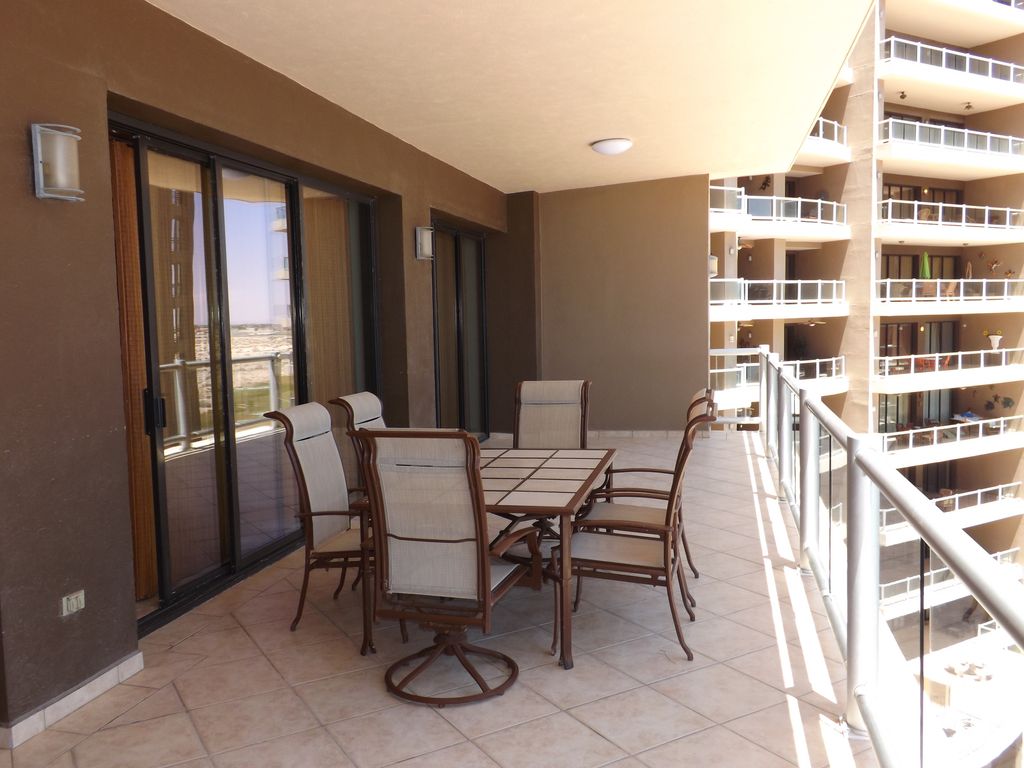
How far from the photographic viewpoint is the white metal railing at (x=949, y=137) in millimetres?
16062

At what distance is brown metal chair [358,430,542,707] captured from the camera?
2494 mm

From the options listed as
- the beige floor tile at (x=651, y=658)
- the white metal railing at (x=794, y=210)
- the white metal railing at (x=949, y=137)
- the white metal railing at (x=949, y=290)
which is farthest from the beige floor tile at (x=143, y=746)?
the white metal railing at (x=949, y=137)

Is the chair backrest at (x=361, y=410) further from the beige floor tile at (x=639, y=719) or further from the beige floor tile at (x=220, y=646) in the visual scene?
the beige floor tile at (x=639, y=719)

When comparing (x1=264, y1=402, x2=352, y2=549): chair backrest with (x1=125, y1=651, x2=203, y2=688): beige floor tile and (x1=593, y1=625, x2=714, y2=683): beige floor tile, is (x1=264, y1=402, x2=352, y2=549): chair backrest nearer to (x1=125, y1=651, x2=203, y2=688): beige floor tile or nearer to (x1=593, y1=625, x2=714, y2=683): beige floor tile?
(x1=125, y1=651, x2=203, y2=688): beige floor tile

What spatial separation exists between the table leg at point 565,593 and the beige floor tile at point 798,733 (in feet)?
2.18

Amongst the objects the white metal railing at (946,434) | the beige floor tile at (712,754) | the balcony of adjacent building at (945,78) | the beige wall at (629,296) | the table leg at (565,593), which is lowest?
the white metal railing at (946,434)

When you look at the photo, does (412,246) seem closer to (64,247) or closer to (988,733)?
(64,247)

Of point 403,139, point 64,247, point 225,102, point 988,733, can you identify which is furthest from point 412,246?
point 988,733

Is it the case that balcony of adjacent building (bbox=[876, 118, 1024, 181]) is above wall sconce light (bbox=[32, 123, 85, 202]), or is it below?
above

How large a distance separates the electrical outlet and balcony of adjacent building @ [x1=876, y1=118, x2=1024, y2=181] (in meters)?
17.2

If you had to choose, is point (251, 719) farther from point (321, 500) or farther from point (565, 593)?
point (565, 593)

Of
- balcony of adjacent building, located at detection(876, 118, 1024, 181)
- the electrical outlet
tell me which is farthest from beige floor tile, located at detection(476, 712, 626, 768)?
balcony of adjacent building, located at detection(876, 118, 1024, 181)

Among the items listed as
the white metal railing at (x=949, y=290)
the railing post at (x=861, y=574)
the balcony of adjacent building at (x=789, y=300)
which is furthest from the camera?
the white metal railing at (x=949, y=290)

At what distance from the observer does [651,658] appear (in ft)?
9.93
